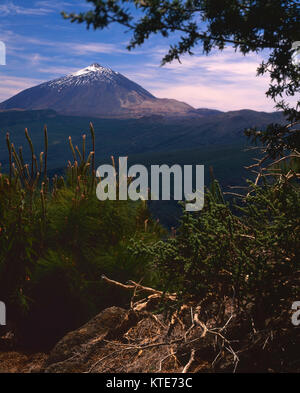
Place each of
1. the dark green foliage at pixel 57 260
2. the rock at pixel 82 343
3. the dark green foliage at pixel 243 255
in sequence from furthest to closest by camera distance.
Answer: the dark green foliage at pixel 57 260 < the rock at pixel 82 343 < the dark green foliage at pixel 243 255

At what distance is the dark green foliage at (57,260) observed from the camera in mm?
3266

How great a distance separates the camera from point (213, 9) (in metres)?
3.97

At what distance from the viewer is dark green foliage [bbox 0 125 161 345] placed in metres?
3.27

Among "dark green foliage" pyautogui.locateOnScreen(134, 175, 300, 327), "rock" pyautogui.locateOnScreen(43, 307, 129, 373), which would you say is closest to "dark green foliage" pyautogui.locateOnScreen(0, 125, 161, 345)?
"rock" pyautogui.locateOnScreen(43, 307, 129, 373)

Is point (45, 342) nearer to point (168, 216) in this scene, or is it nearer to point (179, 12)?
point (179, 12)

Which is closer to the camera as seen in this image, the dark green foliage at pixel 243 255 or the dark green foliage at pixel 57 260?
the dark green foliage at pixel 243 255

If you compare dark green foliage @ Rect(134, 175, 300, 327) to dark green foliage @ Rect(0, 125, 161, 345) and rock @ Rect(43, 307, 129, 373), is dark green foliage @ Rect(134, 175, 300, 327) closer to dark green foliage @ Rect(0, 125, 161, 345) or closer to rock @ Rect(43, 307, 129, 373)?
rock @ Rect(43, 307, 129, 373)

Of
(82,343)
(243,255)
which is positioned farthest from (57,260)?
(243,255)

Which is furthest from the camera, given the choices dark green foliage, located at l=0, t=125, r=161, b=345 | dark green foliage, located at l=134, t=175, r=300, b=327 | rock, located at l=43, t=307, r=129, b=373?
dark green foliage, located at l=0, t=125, r=161, b=345

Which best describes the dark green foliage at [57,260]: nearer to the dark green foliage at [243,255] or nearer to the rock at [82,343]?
the rock at [82,343]

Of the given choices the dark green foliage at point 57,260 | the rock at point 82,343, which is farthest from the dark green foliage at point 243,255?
the dark green foliage at point 57,260

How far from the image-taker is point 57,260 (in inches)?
127
